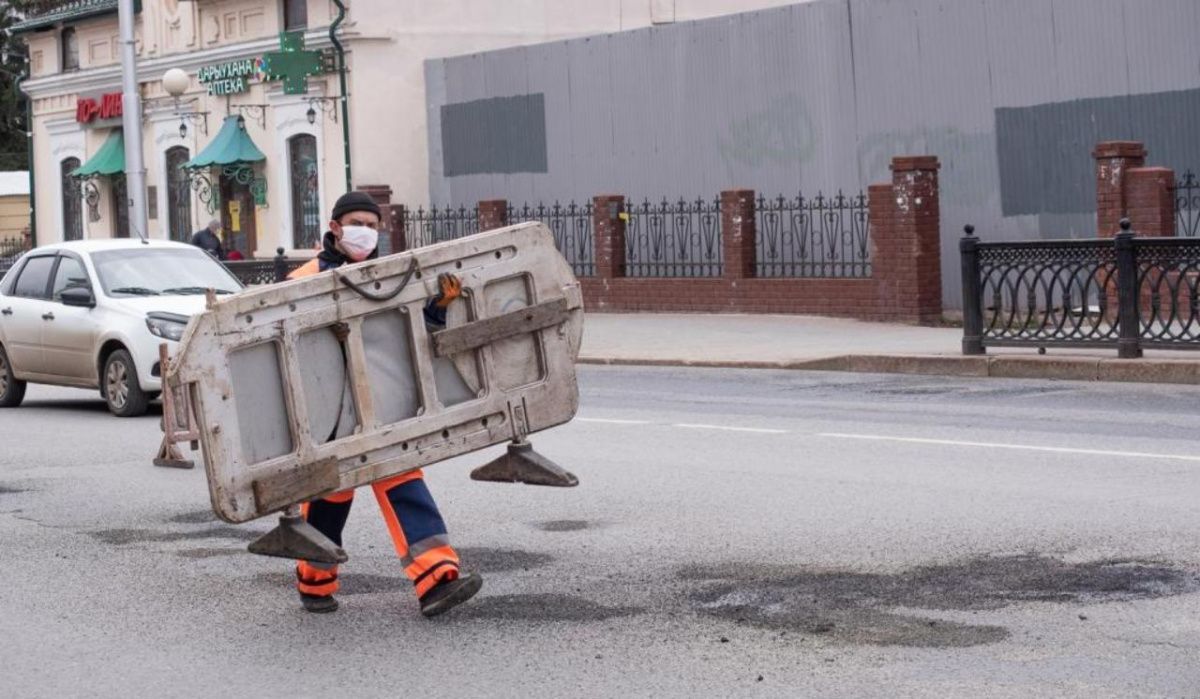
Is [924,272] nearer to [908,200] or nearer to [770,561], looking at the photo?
[908,200]

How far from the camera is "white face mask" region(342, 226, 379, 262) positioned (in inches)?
324

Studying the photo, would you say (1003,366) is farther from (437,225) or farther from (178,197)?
(178,197)

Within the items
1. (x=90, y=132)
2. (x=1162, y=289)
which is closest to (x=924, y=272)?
(x=1162, y=289)

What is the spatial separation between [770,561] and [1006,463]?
3.47 metres

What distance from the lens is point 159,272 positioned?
18.4 metres

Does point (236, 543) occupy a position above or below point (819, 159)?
below

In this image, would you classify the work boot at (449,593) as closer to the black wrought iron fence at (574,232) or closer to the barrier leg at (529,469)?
the barrier leg at (529,469)

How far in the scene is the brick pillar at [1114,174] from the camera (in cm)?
2267

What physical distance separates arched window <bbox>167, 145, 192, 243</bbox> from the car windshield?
23.1 m

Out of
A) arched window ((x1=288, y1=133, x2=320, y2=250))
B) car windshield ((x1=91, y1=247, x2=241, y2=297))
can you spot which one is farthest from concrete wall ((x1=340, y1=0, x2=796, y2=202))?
car windshield ((x1=91, y1=247, x2=241, y2=297))

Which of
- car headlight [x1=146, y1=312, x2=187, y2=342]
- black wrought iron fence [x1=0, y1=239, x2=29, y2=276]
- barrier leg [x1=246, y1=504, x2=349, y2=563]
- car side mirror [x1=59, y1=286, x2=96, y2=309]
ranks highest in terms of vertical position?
black wrought iron fence [x1=0, y1=239, x2=29, y2=276]

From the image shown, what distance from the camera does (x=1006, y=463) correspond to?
39.3 feet

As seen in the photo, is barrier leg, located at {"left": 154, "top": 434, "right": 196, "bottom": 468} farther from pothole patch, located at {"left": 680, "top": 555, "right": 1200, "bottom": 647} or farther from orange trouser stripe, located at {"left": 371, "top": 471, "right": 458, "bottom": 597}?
orange trouser stripe, located at {"left": 371, "top": 471, "right": 458, "bottom": 597}

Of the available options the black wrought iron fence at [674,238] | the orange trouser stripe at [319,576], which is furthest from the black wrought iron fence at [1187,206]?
the orange trouser stripe at [319,576]
